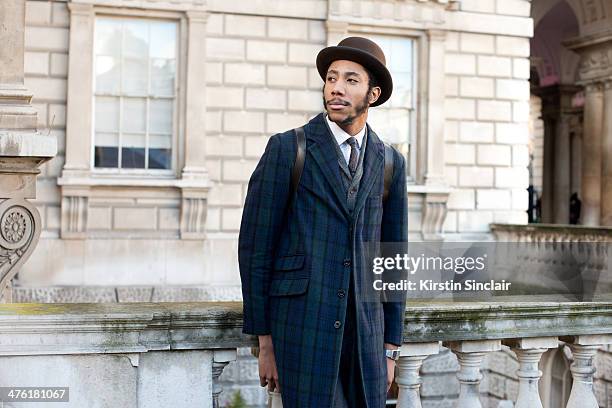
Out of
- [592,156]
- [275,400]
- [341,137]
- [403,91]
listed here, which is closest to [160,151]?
[403,91]

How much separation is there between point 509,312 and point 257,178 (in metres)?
1.51

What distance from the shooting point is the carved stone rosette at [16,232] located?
14.7 ft

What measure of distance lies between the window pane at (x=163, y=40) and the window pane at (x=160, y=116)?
2.24ft

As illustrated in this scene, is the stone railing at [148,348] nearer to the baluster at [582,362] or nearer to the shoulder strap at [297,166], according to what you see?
the baluster at [582,362]

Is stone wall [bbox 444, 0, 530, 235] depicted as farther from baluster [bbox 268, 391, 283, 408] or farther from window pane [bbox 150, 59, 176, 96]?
baluster [bbox 268, 391, 283, 408]

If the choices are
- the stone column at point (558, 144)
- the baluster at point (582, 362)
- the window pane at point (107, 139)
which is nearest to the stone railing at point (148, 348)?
the baluster at point (582, 362)

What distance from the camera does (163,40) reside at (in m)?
12.3

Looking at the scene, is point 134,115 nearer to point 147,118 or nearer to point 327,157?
point 147,118

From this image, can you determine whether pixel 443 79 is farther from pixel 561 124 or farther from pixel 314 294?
pixel 561 124

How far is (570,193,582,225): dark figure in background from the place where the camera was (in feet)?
78.2

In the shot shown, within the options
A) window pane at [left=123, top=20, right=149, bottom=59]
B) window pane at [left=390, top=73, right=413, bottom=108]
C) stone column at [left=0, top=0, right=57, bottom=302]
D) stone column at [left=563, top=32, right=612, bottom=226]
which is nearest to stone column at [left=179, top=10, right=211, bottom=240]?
window pane at [left=123, top=20, right=149, bottom=59]

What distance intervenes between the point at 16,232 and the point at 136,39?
8.12m

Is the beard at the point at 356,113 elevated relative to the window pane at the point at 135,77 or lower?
lower

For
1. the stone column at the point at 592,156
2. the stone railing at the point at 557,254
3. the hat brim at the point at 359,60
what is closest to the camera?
the hat brim at the point at 359,60
